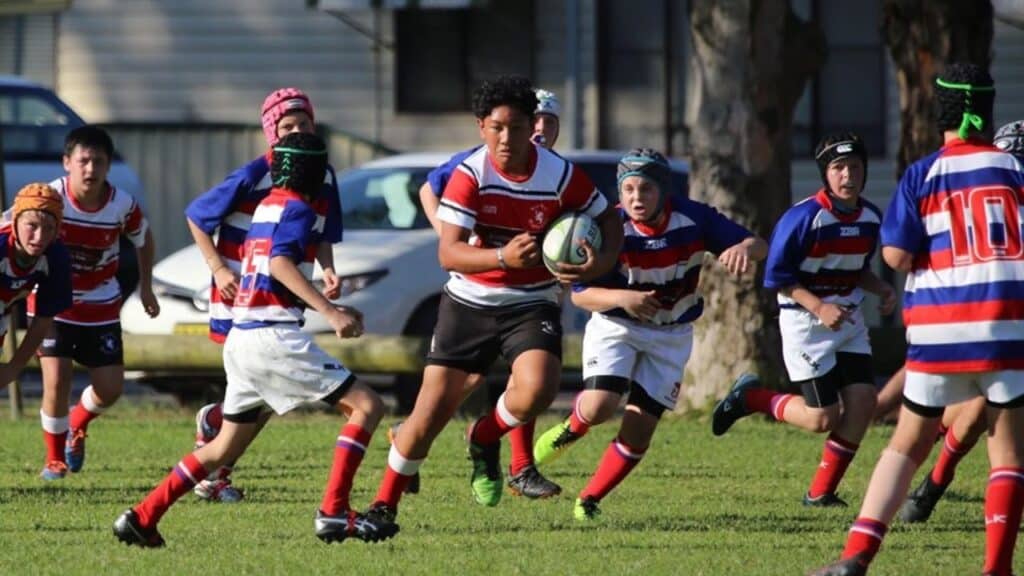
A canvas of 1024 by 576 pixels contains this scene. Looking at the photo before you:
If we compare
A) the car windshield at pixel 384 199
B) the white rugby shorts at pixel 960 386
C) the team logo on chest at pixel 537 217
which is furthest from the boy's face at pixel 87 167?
the white rugby shorts at pixel 960 386

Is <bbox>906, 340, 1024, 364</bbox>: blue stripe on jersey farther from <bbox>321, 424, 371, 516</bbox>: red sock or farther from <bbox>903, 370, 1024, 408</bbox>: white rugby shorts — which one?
<bbox>321, 424, 371, 516</bbox>: red sock

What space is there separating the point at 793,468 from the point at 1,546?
15.9 ft

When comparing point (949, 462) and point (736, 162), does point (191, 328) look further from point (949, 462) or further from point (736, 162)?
point (949, 462)

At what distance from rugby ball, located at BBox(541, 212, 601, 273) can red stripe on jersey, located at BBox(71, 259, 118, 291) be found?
154 inches

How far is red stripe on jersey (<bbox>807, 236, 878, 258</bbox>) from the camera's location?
33.2ft

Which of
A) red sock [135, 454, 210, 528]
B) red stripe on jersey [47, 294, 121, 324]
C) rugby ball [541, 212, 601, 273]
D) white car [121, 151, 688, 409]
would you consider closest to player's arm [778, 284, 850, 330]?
rugby ball [541, 212, 601, 273]

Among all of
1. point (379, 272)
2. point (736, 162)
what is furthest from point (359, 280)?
point (736, 162)

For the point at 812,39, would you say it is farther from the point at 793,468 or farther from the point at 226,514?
the point at 226,514

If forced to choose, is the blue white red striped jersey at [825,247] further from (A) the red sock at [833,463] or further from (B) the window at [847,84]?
(B) the window at [847,84]

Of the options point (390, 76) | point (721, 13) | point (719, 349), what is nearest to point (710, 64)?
point (721, 13)

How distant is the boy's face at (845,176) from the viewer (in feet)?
33.2

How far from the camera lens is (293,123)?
9945 millimetres

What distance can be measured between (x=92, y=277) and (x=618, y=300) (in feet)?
11.7

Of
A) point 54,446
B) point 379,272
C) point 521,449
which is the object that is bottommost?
point 54,446
